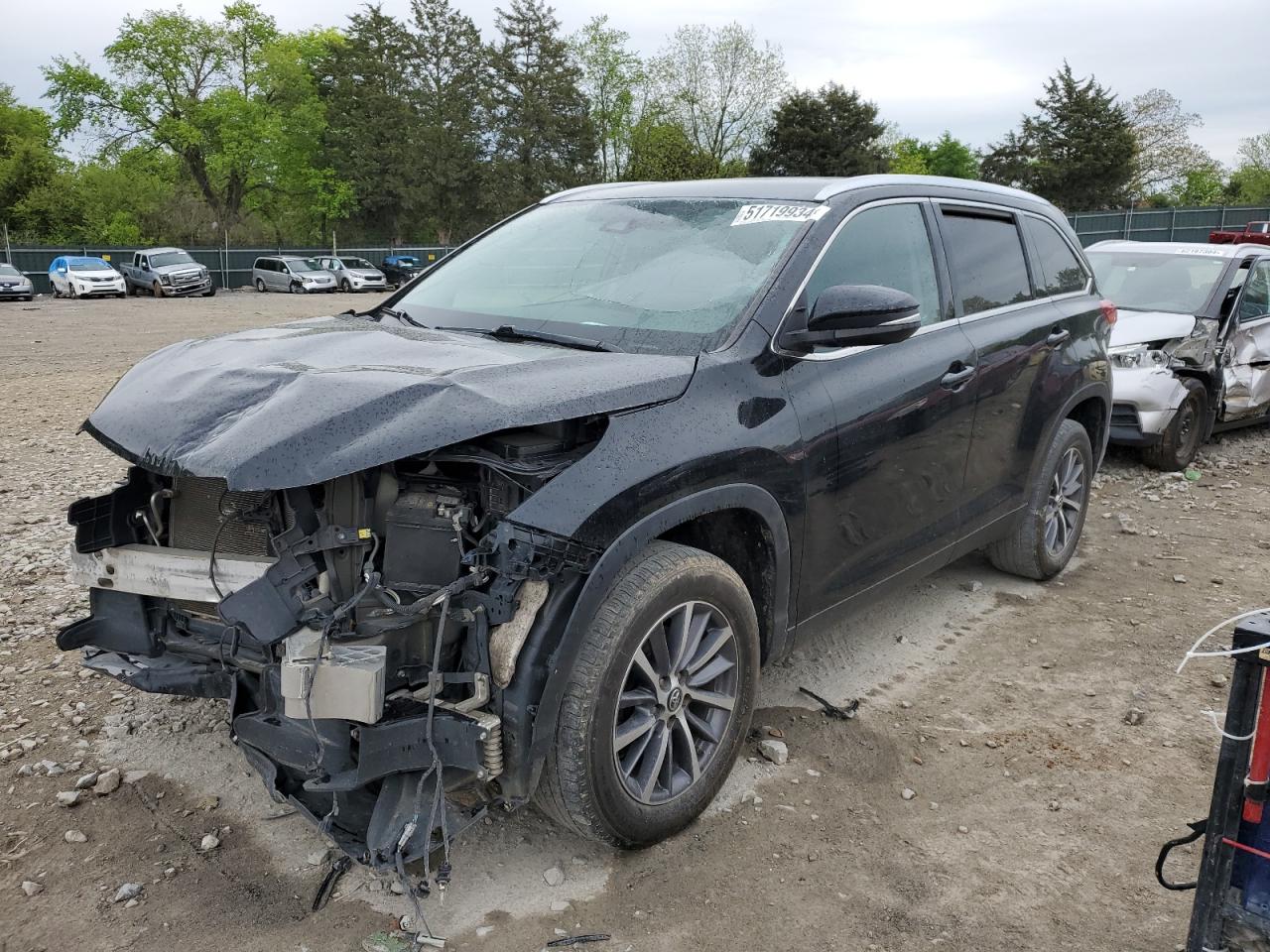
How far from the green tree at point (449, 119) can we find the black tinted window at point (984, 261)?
5262 centimetres

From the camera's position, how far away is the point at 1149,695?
14.0ft

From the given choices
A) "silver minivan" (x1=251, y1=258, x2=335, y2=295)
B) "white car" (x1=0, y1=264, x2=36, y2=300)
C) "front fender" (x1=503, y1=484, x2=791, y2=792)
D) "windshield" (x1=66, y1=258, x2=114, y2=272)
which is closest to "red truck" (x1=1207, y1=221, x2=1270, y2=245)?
"front fender" (x1=503, y1=484, x2=791, y2=792)

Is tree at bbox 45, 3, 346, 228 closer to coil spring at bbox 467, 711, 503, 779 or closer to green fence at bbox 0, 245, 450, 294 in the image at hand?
green fence at bbox 0, 245, 450, 294

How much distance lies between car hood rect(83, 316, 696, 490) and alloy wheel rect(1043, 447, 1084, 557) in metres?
2.95

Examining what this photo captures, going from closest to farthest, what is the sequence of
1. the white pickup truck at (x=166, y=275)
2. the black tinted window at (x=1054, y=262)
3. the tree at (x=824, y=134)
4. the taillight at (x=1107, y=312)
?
the black tinted window at (x=1054, y=262) → the taillight at (x=1107, y=312) → the white pickup truck at (x=166, y=275) → the tree at (x=824, y=134)

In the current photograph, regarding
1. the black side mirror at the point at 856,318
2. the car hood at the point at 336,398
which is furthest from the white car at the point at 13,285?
the black side mirror at the point at 856,318

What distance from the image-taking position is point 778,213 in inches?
147

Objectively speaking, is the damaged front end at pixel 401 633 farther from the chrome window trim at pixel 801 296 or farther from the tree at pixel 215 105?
the tree at pixel 215 105

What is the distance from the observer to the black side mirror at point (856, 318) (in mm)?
3275

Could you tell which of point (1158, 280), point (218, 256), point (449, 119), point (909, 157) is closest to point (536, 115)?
point (449, 119)

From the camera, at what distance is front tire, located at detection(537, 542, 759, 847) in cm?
275

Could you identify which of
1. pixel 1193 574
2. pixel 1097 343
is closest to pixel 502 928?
pixel 1097 343

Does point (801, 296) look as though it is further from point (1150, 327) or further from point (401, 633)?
point (1150, 327)

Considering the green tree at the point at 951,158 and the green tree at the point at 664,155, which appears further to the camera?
the green tree at the point at 951,158
